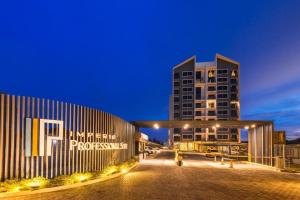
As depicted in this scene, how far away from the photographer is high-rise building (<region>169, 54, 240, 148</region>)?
96688 mm

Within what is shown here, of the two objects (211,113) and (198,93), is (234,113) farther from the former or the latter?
(198,93)

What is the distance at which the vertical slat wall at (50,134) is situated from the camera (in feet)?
41.6

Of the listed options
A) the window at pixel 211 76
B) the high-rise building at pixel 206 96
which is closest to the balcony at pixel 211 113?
the high-rise building at pixel 206 96

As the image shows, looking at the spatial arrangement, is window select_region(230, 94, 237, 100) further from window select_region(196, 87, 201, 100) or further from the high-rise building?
window select_region(196, 87, 201, 100)

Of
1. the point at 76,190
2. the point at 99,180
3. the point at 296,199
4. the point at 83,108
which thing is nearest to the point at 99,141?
the point at 83,108

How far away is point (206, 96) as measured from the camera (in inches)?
3930

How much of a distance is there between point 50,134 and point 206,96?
87890mm

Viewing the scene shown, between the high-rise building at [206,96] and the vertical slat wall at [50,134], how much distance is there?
3034 inches

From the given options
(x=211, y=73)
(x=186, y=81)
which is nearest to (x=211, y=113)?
(x=211, y=73)

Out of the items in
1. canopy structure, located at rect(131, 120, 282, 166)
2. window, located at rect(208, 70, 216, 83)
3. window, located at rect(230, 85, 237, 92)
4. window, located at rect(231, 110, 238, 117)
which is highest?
window, located at rect(208, 70, 216, 83)

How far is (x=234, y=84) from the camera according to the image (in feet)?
322

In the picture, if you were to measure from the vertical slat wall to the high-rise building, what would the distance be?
77057 millimetres

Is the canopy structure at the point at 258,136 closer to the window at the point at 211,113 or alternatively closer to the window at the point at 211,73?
the window at the point at 211,113

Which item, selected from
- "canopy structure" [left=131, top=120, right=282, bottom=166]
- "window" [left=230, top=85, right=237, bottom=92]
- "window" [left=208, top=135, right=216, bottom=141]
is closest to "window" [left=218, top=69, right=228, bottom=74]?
"window" [left=230, top=85, right=237, bottom=92]
